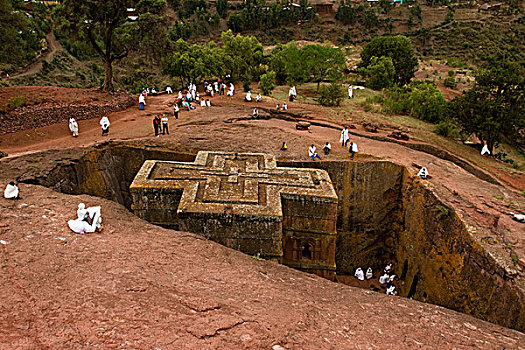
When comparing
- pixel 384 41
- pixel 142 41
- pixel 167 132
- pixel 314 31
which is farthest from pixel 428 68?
pixel 167 132

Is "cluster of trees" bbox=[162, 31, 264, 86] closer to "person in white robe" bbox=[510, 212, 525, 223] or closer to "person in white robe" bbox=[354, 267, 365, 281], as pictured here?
"person in white robe" bbox=[354, 267, 365, 281]

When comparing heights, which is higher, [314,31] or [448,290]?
[314,31]

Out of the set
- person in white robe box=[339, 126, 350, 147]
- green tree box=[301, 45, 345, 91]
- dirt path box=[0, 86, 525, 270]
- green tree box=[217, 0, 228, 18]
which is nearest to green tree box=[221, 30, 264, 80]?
green tree box=[301, 45, 345, 91]

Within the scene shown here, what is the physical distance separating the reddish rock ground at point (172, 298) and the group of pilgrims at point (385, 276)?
441 cm

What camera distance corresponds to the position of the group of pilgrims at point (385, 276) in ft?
41.7

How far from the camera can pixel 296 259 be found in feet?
34.0

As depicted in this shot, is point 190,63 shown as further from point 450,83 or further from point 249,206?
point 450,83

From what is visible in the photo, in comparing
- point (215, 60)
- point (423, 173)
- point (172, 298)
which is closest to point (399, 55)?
point (215, 60)

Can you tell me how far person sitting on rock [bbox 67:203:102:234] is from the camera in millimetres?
7176

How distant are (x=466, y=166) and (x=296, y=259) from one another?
1003 centimetres

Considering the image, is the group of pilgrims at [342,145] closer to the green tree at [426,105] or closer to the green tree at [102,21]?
the green tree at [426,105]

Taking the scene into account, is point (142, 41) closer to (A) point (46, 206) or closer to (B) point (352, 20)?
(A) point (46, 206)

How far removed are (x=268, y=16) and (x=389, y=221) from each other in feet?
187

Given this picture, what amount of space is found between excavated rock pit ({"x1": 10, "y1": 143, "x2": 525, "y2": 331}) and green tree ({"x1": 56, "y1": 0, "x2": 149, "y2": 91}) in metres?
9.67
